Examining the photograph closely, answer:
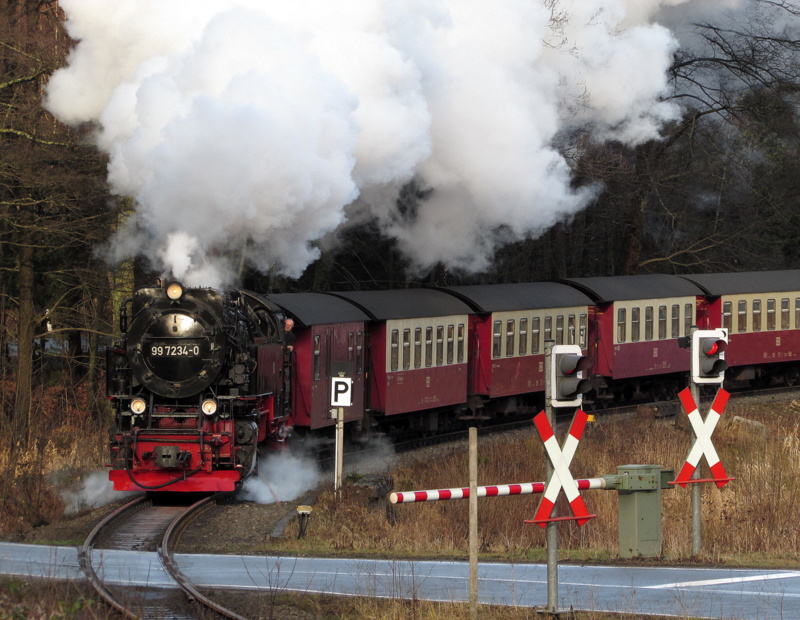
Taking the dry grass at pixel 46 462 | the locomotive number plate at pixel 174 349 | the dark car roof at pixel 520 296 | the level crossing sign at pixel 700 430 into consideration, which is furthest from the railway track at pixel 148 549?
the dark car roof at pixel 520 296

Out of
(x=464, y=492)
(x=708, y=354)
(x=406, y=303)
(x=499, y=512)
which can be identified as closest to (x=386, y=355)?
(x=406, y=303)

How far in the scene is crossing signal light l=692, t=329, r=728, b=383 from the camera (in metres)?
9.22

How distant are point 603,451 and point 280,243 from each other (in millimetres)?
6542

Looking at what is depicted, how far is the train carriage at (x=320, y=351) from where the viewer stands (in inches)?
662

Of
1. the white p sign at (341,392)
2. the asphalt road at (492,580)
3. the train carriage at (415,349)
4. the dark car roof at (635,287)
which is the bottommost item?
the asphalt road at (492,580)

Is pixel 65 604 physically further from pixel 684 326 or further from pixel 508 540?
pixel 684 326

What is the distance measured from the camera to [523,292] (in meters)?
23.4

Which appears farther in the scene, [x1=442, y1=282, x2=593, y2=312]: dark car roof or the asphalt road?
[x1=442, y1=282, x2=593, y2=312]: dark car roof

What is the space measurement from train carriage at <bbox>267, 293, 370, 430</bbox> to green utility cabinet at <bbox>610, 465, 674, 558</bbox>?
6.78 metres

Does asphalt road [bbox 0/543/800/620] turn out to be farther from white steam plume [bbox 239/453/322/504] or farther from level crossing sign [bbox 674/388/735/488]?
white steam plume [bbox 239/453/322/504]

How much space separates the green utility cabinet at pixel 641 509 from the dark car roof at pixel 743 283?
17643 millimetres

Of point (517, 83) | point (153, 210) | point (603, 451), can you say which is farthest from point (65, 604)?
point (517, 83)

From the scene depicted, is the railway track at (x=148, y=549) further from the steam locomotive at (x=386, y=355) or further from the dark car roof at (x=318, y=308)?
the dark car roof at (x=318, y=308)

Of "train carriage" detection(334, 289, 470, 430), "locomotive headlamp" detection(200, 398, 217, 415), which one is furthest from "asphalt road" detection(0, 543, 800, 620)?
"train carriage" detection(334, 289, 470, 430)
